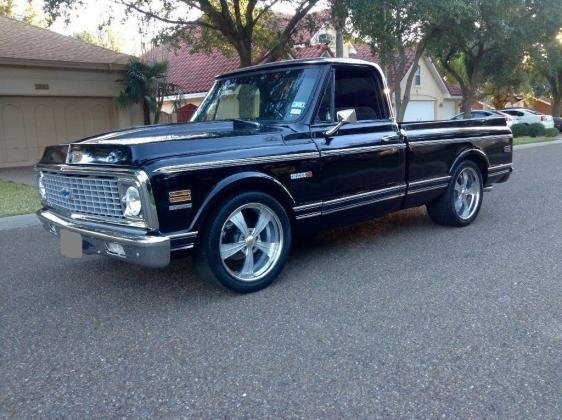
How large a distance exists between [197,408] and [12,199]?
27.0 ft

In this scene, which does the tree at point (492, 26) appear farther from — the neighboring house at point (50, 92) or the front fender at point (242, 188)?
the front fender at point (242, 188)

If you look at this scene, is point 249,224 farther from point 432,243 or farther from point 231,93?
point 432,243

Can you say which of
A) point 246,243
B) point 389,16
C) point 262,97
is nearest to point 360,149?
point 262,97

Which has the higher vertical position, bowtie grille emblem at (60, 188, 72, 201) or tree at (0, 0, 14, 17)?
tree at (0, 0, 14, 17)

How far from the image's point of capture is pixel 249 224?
14.7ft

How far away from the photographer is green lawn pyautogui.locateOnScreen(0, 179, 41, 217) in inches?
339

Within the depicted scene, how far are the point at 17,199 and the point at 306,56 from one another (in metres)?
17.0

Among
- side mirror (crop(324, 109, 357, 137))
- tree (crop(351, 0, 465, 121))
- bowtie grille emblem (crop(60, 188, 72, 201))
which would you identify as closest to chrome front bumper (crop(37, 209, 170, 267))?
bowtie grille emblem (crop(60, 188, 72, 201))

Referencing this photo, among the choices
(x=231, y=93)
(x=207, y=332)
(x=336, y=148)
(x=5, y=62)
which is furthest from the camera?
(x=5, y=62)

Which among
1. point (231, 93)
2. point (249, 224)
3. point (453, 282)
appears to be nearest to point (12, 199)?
point (231, 93)

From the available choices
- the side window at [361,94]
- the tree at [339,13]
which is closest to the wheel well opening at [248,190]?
the side window at [361,94]

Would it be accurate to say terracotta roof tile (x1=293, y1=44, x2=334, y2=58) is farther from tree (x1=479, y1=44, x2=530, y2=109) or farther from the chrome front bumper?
the chrome front bumper

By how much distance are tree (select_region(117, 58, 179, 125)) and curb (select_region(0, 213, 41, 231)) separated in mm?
8999

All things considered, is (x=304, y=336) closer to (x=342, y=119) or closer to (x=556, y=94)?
(x=342, y=119)
